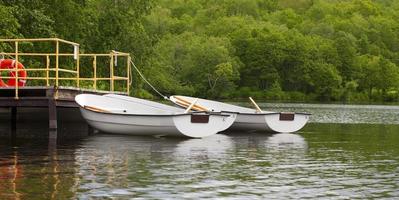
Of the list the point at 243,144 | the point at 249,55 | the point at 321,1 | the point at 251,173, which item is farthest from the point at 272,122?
the point at 321,1

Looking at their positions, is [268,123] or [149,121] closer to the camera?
[149,121]

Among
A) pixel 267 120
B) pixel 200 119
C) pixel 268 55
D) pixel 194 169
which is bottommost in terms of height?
pixel 194 169

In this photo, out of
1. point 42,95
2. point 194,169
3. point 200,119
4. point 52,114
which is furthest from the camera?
point 42,95

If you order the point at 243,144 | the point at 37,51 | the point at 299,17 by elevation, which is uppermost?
the point at 299,17

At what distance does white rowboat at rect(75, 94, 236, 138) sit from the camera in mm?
26234

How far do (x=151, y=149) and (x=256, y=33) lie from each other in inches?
4450

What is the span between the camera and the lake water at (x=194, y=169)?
13.7 metres

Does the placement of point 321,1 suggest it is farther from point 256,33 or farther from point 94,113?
point 94,113

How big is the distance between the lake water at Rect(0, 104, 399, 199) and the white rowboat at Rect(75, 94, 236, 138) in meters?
0.54

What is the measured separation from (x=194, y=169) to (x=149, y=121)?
9661 mm

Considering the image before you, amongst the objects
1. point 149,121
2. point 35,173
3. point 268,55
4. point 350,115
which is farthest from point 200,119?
point 268,55

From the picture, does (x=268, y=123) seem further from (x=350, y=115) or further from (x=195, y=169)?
(x=350, y=115)

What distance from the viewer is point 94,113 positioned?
2716cm

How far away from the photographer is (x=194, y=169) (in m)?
17.3
